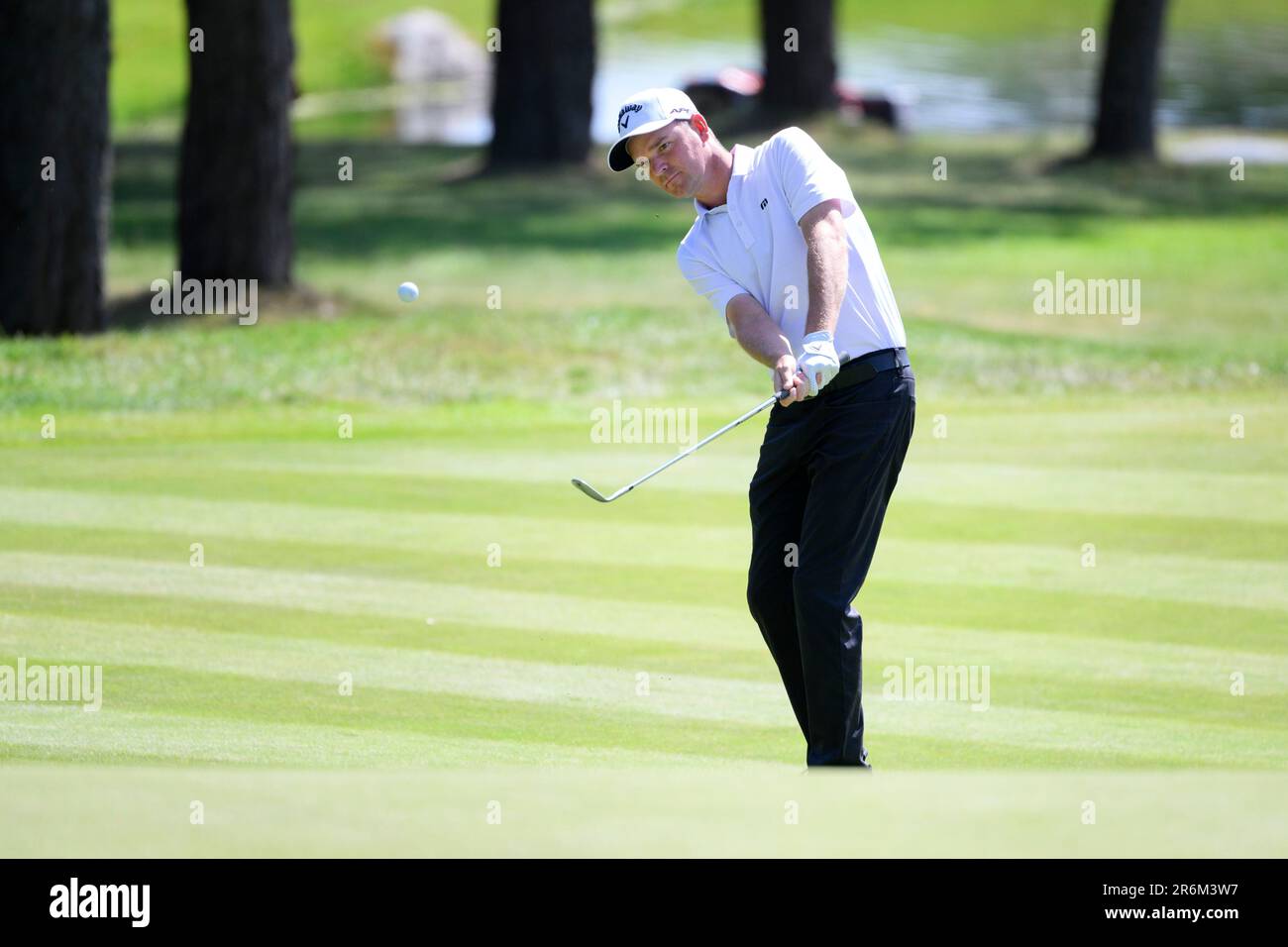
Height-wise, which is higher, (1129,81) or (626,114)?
(1129,81)

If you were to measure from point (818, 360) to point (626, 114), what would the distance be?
0.99 metres

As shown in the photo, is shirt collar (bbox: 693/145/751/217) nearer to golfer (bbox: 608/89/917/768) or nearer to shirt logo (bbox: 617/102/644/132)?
golfer (bbox: 608/89/917/768)

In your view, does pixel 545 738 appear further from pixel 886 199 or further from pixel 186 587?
pixel 886 199

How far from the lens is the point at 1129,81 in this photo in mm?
27250

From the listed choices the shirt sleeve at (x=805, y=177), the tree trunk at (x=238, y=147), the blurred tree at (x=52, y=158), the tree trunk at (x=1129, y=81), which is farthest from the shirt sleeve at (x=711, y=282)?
the tree trunk at (x=1129, y=81)

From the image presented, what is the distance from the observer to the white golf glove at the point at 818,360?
219 inches

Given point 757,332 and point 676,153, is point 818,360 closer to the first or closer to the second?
point 757,332

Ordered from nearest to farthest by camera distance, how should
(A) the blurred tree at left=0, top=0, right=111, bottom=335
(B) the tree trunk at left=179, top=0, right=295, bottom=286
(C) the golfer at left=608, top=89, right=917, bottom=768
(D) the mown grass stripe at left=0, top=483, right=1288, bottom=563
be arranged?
(C) the golfer at left=608, top=89, right=917, bottom=768 < (D) the mown grass stripe at left=0, top=483, right=1288, bottom=563 < (A) the blurred tree at left=0, top=0, right=111, bottom=335 < (B) the tree trunk at left=179, top=0, right=295, bottom=286

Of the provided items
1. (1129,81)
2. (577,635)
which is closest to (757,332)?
(577,635)

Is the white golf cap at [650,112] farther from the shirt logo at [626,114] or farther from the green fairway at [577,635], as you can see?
the green fairway at [577,635]

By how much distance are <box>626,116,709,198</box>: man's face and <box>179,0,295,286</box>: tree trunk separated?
11.7m

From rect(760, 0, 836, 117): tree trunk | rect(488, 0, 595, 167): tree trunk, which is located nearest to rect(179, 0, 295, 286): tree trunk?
rect(488, 0, 595, 167): tree trunk

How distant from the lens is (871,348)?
5.90 metres

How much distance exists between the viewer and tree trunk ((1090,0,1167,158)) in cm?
2677
